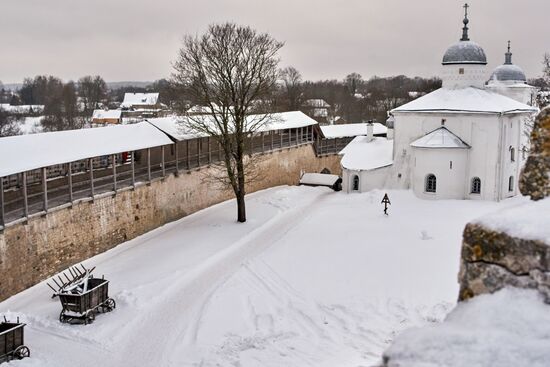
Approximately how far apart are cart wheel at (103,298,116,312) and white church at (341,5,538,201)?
56.6 feet

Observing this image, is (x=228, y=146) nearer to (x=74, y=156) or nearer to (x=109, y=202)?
(x=109, y=202)

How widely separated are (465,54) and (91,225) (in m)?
20.1

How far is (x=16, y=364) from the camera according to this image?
10586 mm

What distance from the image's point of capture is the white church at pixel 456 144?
86.7 feet

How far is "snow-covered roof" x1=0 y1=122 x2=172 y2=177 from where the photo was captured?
15.5m

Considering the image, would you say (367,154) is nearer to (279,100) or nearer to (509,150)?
(509,150)

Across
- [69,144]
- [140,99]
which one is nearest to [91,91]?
[140,99]

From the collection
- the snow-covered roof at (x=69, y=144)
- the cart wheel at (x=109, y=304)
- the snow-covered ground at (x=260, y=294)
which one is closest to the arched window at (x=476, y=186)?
the snow-covered ground at (x=260, y=294)

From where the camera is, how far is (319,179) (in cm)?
3195

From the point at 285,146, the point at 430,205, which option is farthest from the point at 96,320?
the point at 285,146

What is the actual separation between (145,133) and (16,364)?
12333 mm

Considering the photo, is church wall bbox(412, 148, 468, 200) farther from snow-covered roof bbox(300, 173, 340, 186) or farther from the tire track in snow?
the tire track in snow

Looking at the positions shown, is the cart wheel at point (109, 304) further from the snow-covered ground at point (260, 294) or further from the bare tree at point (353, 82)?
the bare tree at point (353, 82)

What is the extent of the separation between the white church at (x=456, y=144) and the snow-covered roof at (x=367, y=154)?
0.18 ft
